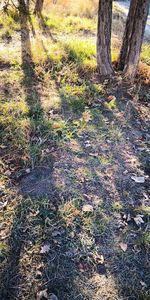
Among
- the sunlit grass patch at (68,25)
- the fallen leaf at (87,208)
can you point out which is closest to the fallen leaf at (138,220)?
the fallen leaf at (87,208)

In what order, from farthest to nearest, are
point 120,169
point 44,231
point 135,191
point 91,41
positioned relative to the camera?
point 91,41 → point 120,169 → point 135,191 → point 44,231

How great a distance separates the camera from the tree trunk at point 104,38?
4.95 metres

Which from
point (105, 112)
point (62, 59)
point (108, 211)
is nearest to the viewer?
point (108, 211)

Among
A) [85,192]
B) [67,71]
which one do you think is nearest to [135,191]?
[85,192]

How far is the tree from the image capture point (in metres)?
4.85

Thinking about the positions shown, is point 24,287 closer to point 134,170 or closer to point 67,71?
point 134,170

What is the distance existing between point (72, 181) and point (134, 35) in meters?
3.27

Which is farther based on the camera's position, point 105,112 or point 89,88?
point 89,88

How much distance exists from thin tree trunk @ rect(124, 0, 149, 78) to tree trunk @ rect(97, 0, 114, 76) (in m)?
0.38

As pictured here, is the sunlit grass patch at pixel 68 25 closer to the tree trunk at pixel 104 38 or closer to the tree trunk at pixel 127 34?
the tree trunk at pixel 127 34

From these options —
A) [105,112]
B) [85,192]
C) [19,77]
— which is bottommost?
[85,192]

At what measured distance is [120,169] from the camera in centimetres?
347

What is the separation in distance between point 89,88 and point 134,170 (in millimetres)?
2110

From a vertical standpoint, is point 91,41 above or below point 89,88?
above
